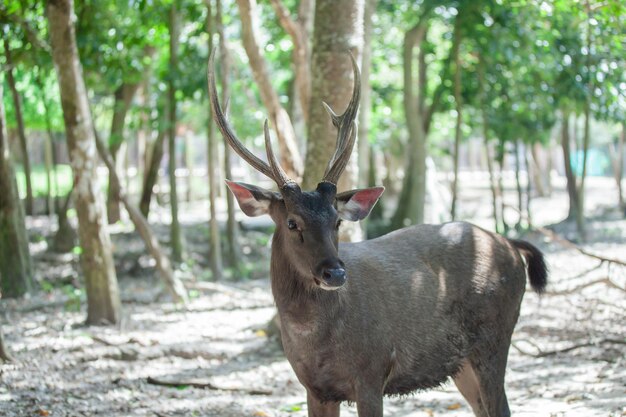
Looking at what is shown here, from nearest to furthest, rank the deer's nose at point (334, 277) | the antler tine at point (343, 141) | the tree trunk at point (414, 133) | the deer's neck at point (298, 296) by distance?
the deer's nose at point (334, 277) → the deer's neck at point (298, 296) → the antler tine at point (343, 141) → the tree trunk at point (414, 133)

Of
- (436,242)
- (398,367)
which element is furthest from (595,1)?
(398,367)

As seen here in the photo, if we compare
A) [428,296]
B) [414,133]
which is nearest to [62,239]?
[414,133]

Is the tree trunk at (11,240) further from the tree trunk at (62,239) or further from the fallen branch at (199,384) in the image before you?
the fallen branch at (199,384)

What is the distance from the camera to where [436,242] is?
5.28m

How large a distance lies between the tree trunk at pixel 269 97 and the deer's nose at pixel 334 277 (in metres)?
4.28

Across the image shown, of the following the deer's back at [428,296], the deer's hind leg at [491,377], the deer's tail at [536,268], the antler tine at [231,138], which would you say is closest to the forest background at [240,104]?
the antler tine at [231,138]

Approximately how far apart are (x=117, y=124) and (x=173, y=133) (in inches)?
169

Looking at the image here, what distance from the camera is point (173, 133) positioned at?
1347cm

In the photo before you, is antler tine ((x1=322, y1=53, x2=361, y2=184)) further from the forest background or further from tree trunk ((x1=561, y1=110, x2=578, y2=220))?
tree trunk ((x1=561, y1=110, x2=578, y2=220))

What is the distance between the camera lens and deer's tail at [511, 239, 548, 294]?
5.68 meters

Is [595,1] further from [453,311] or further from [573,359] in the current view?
[453,311]

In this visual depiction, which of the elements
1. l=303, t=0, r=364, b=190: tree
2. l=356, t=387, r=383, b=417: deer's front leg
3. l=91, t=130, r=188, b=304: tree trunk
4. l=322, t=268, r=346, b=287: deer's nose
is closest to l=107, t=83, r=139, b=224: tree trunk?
l=91, t=130, r=188, b=304: tree trunk

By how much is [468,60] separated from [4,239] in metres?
10.8

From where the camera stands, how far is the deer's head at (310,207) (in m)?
4.32
